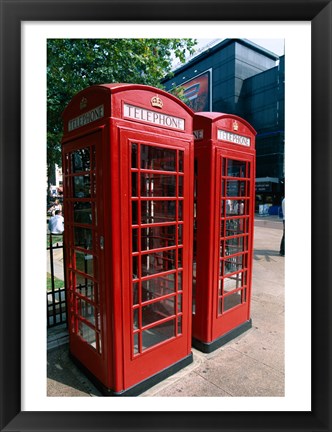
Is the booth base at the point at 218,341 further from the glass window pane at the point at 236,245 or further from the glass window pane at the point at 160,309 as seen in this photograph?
the glass window pane at the point at 236,245

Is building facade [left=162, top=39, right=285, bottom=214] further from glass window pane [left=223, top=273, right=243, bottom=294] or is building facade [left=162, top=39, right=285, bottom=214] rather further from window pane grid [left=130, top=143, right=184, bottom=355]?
window pane grid [left=130, top=143, right=184, bottom=355]

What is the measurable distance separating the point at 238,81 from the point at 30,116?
76.9ft

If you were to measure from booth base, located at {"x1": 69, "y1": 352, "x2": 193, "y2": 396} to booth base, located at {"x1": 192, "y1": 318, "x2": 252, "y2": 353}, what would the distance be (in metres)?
0.26

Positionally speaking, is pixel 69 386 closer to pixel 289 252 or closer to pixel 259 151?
pixel 289 252

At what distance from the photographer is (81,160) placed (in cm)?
238

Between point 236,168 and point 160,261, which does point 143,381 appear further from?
point 236,168

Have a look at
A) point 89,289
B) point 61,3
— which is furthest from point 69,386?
point 61,3

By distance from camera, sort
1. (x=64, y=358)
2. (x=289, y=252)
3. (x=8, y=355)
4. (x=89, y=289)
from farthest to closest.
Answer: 1. (x=64, y=358)
2. (x=89, y=289)
3. (x=289, y=252)
4. (x=8, y=355)

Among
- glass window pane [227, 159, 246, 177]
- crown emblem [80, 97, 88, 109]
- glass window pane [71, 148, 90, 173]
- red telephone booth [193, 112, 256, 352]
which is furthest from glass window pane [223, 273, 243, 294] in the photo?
crown emblem [80, 97, 88, 109]

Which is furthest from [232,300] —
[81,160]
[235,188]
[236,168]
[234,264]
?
[81,160]

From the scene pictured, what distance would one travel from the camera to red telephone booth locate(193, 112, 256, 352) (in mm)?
2840

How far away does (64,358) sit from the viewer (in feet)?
9.46

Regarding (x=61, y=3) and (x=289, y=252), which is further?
(x=289, y=252)

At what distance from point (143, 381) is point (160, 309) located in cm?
62
